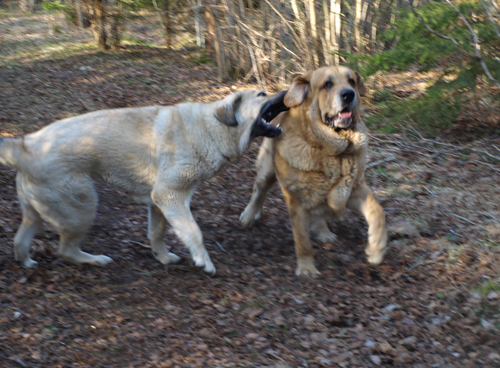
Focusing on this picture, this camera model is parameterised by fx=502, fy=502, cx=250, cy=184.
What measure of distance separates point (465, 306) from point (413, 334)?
0.70m

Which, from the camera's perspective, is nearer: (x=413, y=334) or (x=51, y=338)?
(x=51, y=338)

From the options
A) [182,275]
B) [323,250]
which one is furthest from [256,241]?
[182,275]

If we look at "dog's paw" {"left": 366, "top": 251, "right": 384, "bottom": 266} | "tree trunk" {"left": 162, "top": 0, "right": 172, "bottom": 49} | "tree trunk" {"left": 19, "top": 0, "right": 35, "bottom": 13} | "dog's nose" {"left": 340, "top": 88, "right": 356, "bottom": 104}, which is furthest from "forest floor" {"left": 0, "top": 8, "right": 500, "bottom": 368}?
"tree trunk" {"left": 19, "top": 0, "right": 35, "bottom": 13}

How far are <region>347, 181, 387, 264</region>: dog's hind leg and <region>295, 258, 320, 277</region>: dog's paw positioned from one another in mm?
559

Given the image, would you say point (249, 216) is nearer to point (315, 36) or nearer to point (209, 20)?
point (315, 36)

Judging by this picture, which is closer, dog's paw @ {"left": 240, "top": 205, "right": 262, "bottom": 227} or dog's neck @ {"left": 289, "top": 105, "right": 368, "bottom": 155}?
dog's neck @ {"left": 289, "top": 105, "right": 368, "bottom": 155}

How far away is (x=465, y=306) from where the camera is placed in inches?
184

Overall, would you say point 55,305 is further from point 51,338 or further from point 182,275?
point 182,275

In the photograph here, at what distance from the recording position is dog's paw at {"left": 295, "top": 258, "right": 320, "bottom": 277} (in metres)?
5.12

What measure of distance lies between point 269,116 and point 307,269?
1678 mm

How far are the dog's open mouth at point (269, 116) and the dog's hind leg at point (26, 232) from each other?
2.19 m

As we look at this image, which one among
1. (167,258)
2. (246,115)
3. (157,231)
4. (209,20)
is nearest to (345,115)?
(246,115)

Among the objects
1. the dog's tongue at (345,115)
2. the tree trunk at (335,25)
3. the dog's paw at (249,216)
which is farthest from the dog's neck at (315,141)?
the tree trunk at (335,25)

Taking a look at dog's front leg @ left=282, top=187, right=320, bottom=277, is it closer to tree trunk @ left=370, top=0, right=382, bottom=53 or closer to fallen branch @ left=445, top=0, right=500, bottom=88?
fallen branch @ left=445, top=0, right=500, bottom=88
